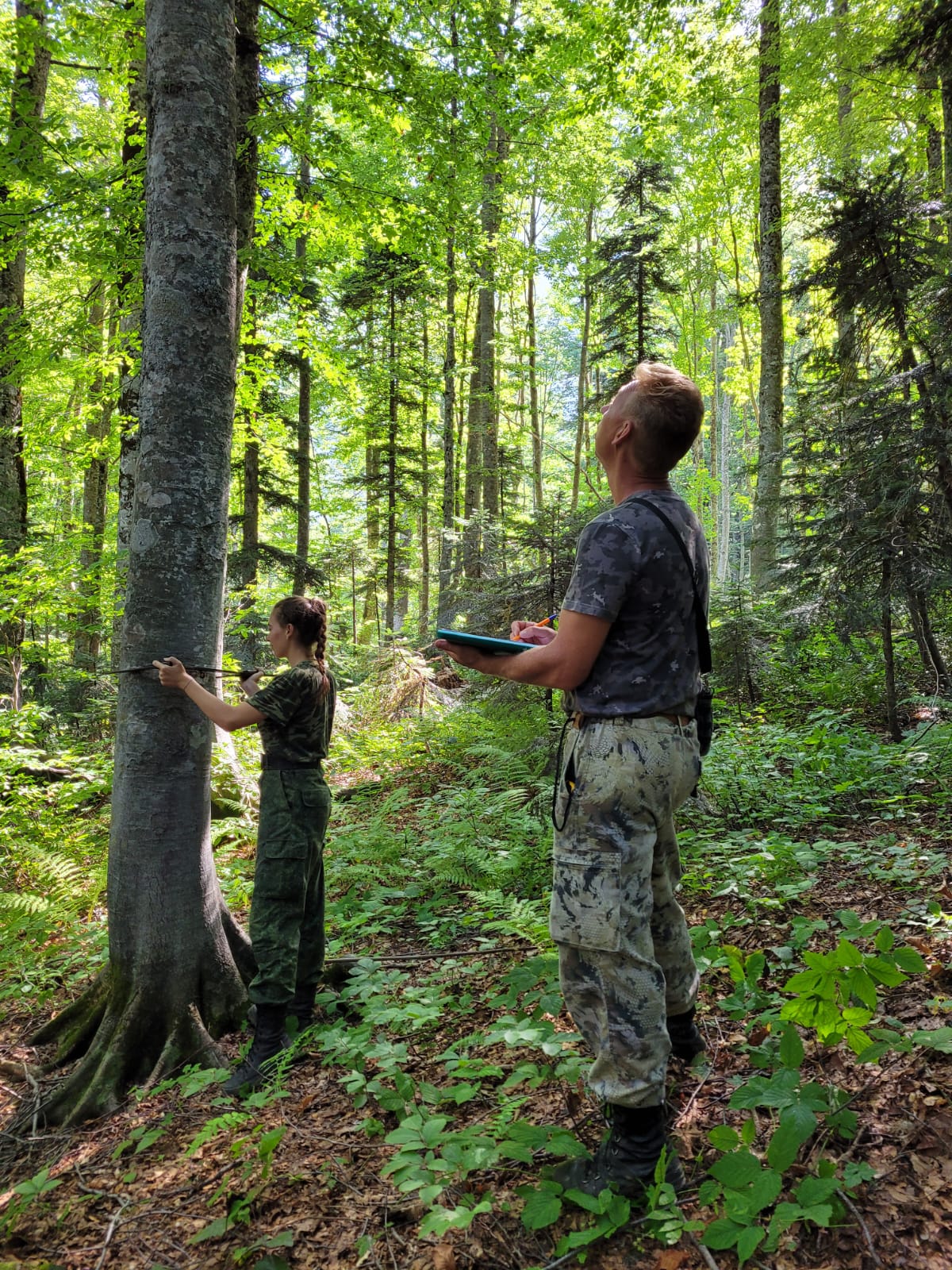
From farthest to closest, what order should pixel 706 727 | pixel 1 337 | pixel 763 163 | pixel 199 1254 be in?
pixel 763 163, pixel 1 337, pixel 706 727, pixel 199 1254

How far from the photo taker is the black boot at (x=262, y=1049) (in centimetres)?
311

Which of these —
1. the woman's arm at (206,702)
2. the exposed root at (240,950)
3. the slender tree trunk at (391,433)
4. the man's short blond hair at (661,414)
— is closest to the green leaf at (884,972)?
the man's short blond hair at (661,414)

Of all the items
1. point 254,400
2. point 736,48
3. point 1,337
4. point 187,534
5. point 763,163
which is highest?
point 736,48

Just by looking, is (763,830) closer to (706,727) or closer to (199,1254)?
(706,727)

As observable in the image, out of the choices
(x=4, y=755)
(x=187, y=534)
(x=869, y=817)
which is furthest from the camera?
(x=4, y=755)

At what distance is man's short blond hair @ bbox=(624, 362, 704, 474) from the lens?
7.39ft

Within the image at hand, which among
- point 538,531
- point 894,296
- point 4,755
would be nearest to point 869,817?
point 538,531

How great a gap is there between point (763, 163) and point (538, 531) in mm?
8779

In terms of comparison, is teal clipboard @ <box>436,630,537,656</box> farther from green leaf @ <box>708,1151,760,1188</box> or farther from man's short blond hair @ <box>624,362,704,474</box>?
green leaf @ <box>708,1151,760,1188</box>

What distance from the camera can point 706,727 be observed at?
2.56m

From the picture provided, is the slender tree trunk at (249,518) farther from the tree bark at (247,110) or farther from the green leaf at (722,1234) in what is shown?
the green leaf at (722,1234)

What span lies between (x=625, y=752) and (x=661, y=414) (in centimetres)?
107

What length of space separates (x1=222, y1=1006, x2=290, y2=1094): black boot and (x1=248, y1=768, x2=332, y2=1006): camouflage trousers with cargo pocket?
0.06 m

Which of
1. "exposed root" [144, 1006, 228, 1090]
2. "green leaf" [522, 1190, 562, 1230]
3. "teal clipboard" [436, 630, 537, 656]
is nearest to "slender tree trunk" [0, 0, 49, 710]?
"teal clipboard" [436, 630, 537, 656]
